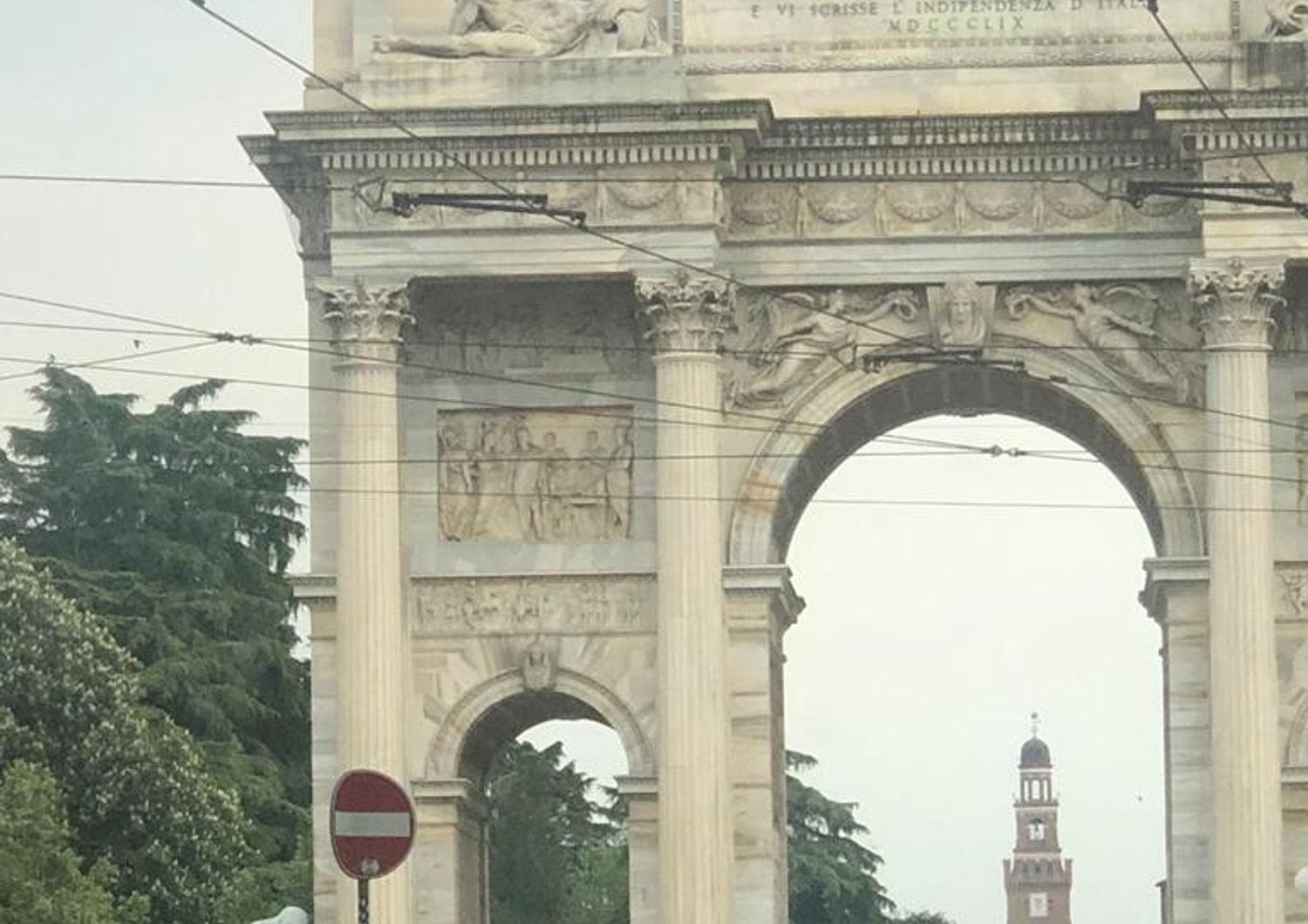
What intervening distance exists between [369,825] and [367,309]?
71.1 feet

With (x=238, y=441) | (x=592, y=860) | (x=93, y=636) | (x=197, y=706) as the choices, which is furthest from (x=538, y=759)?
(x=93, y=636)

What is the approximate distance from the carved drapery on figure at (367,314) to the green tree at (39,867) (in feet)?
36.0

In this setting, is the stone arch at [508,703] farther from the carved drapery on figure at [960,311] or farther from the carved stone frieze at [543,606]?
the carved drapery on figure at [960,311]

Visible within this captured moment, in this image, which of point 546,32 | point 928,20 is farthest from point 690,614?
point 928,20

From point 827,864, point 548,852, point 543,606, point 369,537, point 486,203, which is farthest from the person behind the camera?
point 827,864

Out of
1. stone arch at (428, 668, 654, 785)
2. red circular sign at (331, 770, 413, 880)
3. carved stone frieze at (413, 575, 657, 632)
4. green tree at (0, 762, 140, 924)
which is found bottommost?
red circular sign at (331, 770, 413, 880)

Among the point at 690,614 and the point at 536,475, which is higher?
the point at 536,475

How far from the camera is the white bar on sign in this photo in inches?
1366

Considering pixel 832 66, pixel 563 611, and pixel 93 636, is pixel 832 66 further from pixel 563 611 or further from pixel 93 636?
pixel 93 636

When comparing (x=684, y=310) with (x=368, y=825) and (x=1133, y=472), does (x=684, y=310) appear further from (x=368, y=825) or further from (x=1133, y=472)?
(x=368, y=825)

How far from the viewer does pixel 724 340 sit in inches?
2229

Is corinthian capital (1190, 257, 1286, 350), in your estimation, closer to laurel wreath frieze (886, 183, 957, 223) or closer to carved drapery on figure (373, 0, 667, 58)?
laurel wreath frieze (886, 183, 957, 223)

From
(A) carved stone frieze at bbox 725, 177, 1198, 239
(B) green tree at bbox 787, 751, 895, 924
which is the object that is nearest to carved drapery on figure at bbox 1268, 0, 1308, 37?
(A) carved stone frieze at bbox 725, 177, 1198, 239

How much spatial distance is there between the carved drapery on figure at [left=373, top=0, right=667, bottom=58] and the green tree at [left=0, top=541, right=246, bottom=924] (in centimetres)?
1552
